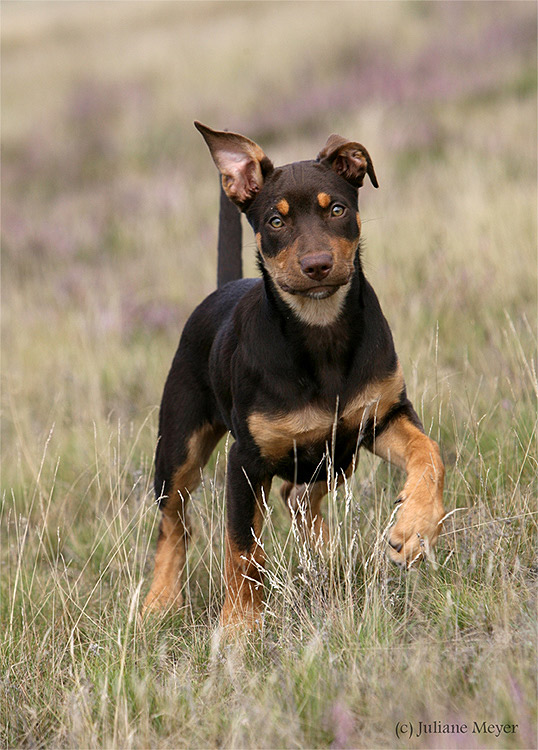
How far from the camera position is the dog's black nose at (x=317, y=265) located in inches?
112

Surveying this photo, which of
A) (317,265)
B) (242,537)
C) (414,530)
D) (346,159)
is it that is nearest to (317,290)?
(317,265)

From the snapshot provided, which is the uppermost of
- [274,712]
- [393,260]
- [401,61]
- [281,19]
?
[281,19]

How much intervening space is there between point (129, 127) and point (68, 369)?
901cm

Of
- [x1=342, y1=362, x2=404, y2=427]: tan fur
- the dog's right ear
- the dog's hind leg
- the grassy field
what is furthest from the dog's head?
the dog's hind leg

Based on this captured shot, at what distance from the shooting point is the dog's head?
9.68 feet

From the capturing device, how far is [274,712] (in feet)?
7.34

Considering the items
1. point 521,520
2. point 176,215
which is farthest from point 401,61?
point 521,520

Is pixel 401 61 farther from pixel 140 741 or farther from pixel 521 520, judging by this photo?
pixel 140 741

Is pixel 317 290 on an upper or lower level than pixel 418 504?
upper

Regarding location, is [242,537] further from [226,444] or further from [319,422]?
[319,422]

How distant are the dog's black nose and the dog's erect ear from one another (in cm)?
58

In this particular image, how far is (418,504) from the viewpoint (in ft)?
8.88

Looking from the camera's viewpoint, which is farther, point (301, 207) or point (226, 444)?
point (226, 444)

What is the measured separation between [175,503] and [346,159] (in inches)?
66.0
